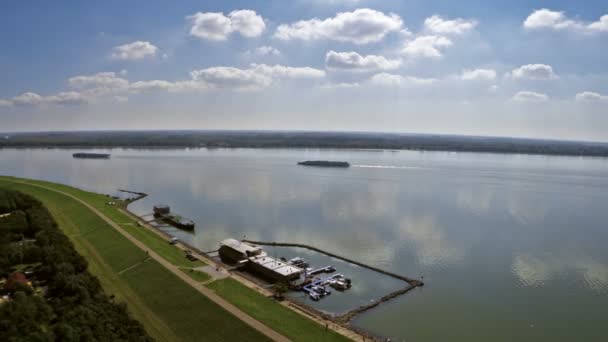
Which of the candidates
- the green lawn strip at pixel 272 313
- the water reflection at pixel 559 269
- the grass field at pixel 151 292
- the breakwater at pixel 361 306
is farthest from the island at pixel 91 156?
the water reflection at pixel 559 269

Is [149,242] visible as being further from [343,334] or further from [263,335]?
[343,334]

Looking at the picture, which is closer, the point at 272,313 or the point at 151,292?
the point at 272,313

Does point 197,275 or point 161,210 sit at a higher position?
point 161,210

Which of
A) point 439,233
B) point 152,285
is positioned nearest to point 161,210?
point 152,285

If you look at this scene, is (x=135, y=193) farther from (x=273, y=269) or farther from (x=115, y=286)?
(x=273, y=269)

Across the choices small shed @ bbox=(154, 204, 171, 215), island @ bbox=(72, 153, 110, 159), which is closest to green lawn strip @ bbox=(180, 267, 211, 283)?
small shed @ bbox=(154, 204, 171, 215)
